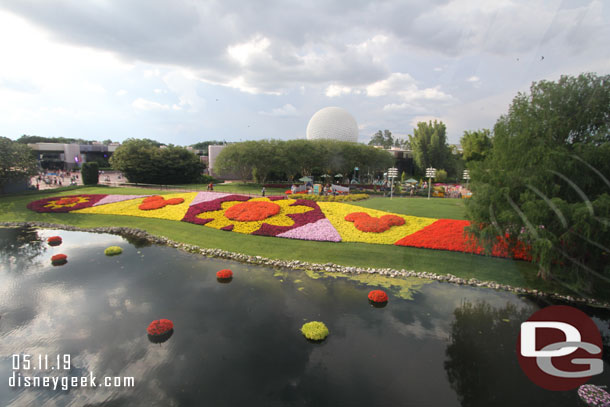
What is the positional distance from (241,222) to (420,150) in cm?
5617

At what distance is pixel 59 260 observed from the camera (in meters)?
17.4

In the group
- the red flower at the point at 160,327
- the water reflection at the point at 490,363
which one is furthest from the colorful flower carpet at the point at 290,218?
the red flower at the point at 160,327

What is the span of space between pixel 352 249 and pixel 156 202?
22.1m

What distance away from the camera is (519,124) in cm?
1397

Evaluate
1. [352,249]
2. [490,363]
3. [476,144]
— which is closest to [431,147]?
[476,144]

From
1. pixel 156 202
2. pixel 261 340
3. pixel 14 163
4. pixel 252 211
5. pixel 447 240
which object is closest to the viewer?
pixel 261 340

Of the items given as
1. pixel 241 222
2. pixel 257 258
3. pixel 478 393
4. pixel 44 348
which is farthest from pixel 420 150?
pixel 44 348

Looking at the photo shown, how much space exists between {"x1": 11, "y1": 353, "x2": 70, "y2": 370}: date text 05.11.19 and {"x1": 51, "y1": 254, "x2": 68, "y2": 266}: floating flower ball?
950 centimetres

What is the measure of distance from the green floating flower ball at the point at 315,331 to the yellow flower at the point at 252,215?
41.7ft

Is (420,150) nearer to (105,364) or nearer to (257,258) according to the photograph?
(257,258)

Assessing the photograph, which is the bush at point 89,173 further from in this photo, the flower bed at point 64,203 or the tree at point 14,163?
the flower bed at point 64,203

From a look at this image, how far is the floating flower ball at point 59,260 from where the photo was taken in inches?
677

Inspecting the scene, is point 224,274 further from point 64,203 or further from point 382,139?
point 382,139

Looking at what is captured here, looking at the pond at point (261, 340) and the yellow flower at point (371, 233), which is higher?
the yellow flower at point (371, 233)
